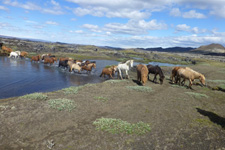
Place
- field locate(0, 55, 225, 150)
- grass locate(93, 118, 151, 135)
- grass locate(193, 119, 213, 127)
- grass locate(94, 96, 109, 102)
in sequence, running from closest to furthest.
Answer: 1. field locate(0, 55, 225, 150)
2. grass locate(93, 118, 151, 135)
3. grass locate(193, 119, 213, 127)
4. grass locate(94, 96, 109, 102)

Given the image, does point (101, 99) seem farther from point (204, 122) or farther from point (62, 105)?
point (204, 122)

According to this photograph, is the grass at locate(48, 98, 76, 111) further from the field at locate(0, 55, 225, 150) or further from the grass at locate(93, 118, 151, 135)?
the grass at locate(93, 118, 151, 135)

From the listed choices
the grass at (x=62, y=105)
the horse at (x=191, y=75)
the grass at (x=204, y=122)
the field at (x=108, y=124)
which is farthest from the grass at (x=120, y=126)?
the horse at (x=191, y=75)

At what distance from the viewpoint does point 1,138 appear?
19.8 ft

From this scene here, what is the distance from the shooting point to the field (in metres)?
6.05

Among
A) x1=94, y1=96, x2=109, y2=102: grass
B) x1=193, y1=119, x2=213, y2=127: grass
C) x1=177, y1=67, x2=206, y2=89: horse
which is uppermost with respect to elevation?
x1=177, y1=67, x2=206, y2=89: horse

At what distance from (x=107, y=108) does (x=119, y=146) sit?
158 inches

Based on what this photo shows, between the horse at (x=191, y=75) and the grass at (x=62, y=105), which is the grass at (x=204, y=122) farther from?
the horse at (x=191, y=75)

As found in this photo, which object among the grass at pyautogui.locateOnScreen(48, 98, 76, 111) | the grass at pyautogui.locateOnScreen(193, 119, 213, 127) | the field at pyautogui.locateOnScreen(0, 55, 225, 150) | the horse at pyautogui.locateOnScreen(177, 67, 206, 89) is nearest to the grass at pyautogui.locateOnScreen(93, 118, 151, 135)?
the field at pyautogui.locateOnScreen(0, 55, 225, 150)

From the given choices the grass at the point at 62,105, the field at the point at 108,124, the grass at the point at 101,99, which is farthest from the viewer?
the grass at the point at 101,99

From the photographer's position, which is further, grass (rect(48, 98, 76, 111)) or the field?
grass (rect(48, 98, 76, 111))

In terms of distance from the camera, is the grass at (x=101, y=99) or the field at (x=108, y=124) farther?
the grass at (x=101, y=99)

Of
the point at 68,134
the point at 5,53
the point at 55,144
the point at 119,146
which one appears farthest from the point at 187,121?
the point at 5,53

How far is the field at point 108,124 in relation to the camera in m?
6.05
